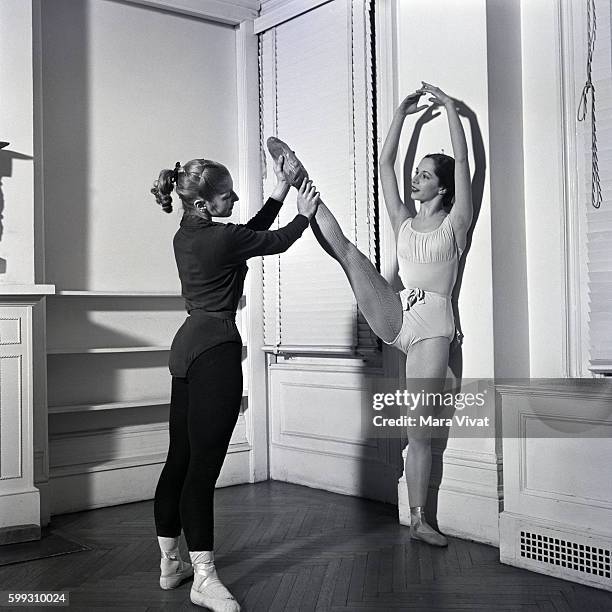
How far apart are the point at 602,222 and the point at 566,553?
4.95 feet

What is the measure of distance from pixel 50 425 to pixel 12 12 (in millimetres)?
2318

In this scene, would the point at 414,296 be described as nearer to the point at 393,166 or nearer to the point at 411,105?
the point at 393,166

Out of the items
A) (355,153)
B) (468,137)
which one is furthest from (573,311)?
(355,153)

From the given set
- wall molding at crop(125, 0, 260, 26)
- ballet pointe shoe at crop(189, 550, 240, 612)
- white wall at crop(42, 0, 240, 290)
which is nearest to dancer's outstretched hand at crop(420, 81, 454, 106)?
white wall at crop(42, 0, 240, 290)

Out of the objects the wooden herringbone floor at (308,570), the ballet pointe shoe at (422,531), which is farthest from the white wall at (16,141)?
the ballet pointe shoe at (422,531)

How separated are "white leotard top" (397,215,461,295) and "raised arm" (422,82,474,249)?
44 millimetres

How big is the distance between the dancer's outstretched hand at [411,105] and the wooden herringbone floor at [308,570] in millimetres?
2161

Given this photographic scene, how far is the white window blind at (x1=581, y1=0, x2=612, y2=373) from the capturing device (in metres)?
3.85

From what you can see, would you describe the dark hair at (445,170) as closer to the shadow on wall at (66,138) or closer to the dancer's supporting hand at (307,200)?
the dancer's supporting hand at (307,200)

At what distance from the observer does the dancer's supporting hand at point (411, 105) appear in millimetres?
4291

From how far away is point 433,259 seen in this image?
406 cm

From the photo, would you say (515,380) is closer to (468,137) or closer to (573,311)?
(573,311)
